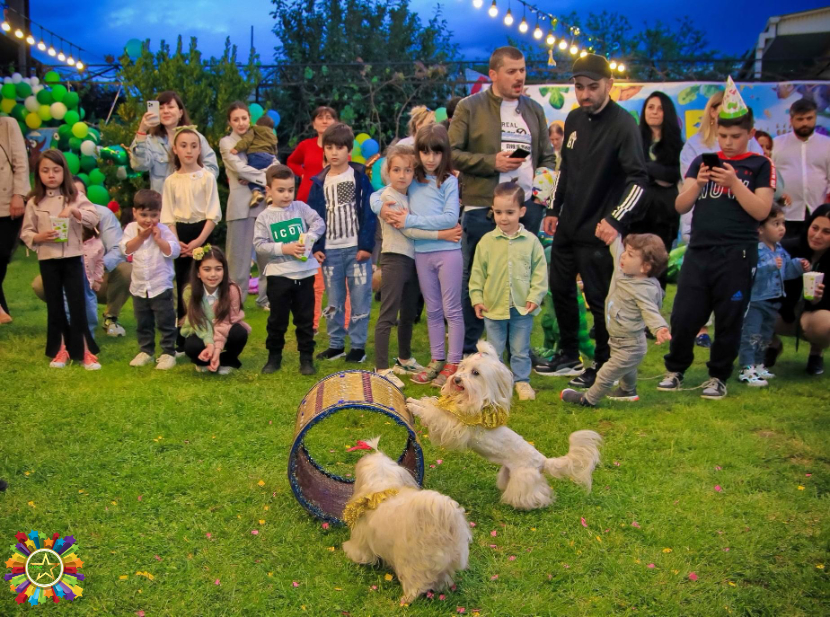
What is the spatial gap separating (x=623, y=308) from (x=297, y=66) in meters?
10.0

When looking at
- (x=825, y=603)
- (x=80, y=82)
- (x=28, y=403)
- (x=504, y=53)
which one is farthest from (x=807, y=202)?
(x=80, y=82)

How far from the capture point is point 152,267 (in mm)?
6145

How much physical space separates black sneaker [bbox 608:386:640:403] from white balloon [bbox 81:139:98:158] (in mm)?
9406

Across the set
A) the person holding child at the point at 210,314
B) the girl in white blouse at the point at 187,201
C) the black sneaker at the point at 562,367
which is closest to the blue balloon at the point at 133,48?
the girl in white blouse at the point at 187,201

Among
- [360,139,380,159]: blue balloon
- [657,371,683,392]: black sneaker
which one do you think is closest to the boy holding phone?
[657,371,683,392]: black sneaker

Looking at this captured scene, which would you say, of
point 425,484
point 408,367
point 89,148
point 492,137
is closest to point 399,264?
point 408,367

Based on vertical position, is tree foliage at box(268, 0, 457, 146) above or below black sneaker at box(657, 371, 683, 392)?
above

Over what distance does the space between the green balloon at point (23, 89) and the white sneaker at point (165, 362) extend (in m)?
8.96

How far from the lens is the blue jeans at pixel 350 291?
6461 mm

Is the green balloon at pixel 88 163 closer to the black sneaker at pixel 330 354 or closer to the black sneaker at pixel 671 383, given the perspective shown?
the black sneaker at pixel 330 354

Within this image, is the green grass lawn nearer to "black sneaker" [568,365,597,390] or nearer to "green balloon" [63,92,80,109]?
"black sneaker" [568,365,597,390]

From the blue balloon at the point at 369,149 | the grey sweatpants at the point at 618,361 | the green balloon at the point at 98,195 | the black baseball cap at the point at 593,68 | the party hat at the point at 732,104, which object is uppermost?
the black baseball cap at the point at 593,68

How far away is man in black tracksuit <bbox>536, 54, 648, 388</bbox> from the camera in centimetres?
546

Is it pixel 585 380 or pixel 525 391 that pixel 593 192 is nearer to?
pixel 585 380
